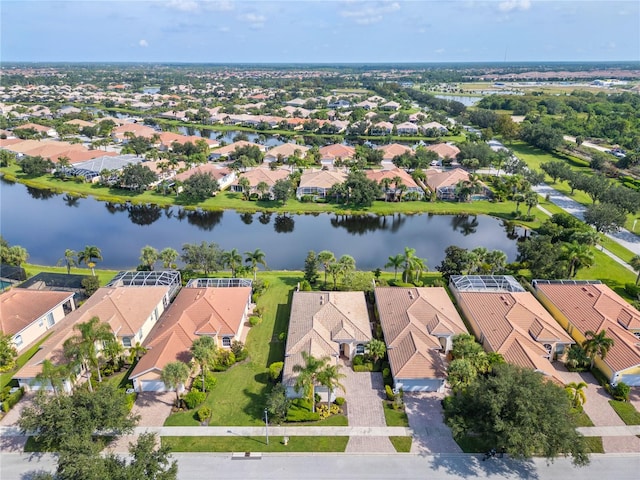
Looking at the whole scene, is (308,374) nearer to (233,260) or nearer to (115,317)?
(115,317)

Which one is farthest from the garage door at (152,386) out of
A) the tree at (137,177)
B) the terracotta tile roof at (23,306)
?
the tree at (137,177)

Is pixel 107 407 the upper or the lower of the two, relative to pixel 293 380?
upper

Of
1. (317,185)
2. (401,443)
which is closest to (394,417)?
(401,443)

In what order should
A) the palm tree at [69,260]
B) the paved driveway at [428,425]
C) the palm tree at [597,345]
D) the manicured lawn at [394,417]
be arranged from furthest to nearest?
the palm tree at [69,260]
the palm tree at [597,345]
the manicured lawn at [394,417]
the paved driveway at [428,425]

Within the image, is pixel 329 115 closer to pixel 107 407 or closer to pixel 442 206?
pixel 442 206

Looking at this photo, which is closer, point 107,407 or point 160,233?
point 107,407

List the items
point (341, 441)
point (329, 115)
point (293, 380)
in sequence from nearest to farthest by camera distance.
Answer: point (341, 441) → point (293, 380) → point (329, 115)

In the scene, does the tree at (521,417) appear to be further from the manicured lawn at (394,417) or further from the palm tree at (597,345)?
the palm tree at (597,345)

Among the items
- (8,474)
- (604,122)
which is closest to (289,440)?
(8,474)
